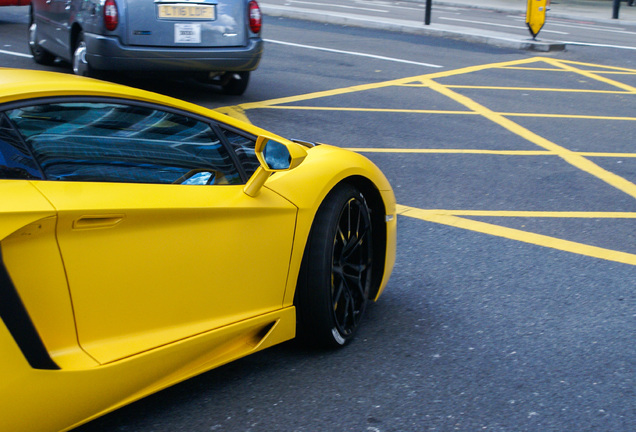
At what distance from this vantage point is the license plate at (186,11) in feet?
27.6

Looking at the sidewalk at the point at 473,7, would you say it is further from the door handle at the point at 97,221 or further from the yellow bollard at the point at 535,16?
the door handle at the point at 97,221

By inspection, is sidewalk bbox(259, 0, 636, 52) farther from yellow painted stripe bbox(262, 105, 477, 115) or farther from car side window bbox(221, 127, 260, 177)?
car side window bbox(221, 127, 260, 177)

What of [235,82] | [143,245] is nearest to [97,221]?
[143,245]

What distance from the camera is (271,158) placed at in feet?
10.4

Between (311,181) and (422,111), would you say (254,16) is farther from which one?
(311,181)

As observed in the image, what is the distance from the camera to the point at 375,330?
13.0ft

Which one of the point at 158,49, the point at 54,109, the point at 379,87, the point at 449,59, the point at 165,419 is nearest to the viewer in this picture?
the point at 54,109

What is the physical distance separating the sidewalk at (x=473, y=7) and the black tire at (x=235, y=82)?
7410mm

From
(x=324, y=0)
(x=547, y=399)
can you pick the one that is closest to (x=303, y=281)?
(x=547, y=399)

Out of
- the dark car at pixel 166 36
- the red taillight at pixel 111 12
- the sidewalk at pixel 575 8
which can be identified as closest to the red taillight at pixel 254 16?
the dark car at pixel 166 36

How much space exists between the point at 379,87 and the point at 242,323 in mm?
8133

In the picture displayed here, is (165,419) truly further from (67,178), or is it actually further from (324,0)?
(324,0)

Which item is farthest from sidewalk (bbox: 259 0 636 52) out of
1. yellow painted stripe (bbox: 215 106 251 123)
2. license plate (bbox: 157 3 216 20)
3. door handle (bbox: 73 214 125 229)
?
door handle (bbox: 73 214 125 229)

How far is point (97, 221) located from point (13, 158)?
1.00 ft
